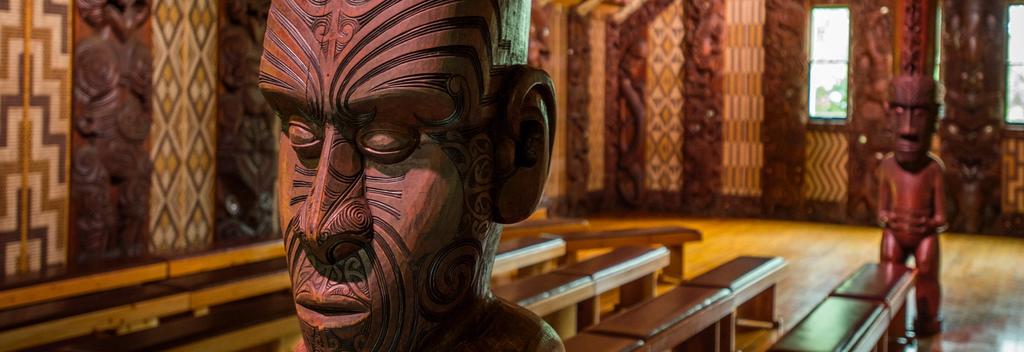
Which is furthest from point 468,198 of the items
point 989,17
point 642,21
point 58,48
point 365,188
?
point 642,21

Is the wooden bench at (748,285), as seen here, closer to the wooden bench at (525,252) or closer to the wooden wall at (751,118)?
the wooden bench at (525,252)

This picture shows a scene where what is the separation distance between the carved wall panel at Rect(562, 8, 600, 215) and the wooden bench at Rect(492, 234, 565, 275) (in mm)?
4416

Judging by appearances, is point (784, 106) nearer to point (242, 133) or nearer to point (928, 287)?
point (928, 287)

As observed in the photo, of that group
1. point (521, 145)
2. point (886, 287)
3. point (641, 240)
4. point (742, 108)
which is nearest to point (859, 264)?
point (641, 240)

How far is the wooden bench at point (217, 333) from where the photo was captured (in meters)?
3.62

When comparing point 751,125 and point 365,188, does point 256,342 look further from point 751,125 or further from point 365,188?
point 751,125

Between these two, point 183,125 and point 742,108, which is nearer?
point 183,125

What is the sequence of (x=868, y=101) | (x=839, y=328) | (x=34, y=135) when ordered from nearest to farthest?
1. (x=839, y=328)
2. (x=34, y=135)
3. (x=868, y=101)

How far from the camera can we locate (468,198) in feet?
5.39

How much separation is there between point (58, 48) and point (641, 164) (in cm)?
764

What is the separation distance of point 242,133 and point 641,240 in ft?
9.49

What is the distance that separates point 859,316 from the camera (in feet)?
13.9

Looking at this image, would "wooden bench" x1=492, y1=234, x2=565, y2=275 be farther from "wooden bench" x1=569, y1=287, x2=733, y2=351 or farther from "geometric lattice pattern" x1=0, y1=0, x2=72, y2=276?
"geometric lattice pattern" x1=0, y1=0, x2=72, y2=276

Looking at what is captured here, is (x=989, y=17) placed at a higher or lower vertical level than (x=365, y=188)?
higher
